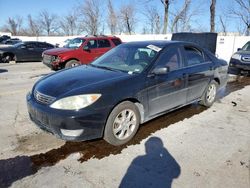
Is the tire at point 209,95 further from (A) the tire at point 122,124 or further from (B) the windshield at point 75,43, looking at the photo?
(B) the windshield at point 75,43

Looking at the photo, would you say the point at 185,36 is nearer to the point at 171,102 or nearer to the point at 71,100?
the point at 171,102

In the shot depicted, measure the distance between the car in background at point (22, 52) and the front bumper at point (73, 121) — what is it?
46.4ft

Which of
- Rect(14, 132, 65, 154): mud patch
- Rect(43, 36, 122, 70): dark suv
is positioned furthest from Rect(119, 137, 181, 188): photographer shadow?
Rect(43, 36, 122, 70): dark suv

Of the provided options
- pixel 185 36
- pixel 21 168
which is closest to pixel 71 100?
pixel 21 168

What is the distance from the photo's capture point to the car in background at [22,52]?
16.2 meters

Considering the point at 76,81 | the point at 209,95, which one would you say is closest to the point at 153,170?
the point at 76,81

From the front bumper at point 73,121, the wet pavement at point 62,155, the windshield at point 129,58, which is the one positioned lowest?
the wet pavement at point 62,155

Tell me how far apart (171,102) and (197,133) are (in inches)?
28.6

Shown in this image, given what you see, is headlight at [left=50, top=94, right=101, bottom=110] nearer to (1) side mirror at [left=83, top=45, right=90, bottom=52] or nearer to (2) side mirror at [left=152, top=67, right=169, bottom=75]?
(2) side mirror at [left=152, top=67, right=169, bottom=75]

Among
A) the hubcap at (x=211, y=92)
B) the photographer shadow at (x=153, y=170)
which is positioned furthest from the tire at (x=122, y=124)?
the hubcap at (x=211, y=92)

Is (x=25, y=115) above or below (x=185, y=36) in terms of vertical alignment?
below

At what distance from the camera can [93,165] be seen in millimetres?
3420

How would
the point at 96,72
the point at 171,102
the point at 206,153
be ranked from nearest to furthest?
1. the point at 206,153
2. the point at 96,72
3. the point at 171,102

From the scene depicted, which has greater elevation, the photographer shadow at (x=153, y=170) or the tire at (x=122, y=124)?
the tire at (x=122, y=124)
